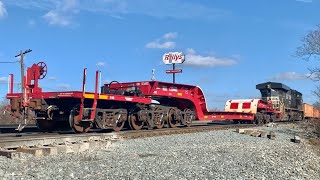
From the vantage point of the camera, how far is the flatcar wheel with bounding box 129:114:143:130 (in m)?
16.3

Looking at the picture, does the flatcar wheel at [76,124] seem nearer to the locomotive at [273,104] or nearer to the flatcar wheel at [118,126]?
the flatcar wheel at [118,126]

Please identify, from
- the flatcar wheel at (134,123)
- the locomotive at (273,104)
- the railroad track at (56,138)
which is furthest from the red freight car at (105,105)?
the locomotive at (273,104)

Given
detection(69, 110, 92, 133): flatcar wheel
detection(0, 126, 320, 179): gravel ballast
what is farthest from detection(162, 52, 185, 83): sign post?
detection(0, 126, 320, 179): gravel ballast

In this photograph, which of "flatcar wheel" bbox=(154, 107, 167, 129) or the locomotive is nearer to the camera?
"flatcar wheel" bbox=(154, 107, 167, 129)

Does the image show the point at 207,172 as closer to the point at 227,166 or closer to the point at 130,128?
the point at 227,166

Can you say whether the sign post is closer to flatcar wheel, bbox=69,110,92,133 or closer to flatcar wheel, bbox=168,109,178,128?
flatcar wheel, bbox=168,109,178,128

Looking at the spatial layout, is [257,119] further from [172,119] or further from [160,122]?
[160,122]

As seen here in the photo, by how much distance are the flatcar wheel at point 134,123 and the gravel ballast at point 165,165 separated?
512 centimetres

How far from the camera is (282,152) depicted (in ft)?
36.7

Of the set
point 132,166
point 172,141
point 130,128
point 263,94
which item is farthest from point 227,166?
point 263,94

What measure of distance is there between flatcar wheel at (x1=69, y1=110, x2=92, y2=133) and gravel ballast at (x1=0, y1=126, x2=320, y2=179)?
334cm

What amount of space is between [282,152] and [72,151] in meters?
5.86

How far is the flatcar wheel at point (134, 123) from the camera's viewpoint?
1634cm

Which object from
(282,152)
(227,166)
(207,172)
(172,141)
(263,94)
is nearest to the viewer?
(207,172)
